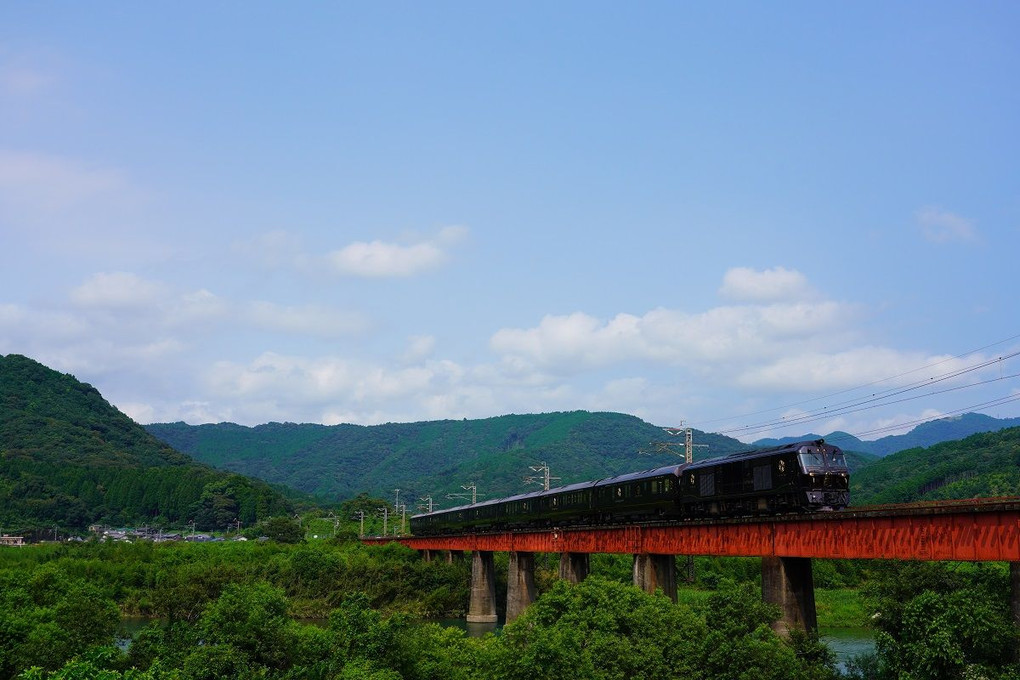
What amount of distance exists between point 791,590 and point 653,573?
14601 mm

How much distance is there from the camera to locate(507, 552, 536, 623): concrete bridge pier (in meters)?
85.6

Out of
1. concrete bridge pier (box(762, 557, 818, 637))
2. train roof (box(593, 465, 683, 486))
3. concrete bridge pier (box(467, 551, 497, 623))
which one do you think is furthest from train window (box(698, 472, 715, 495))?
concrete bridge pier (box(467, 551, 497, 623))

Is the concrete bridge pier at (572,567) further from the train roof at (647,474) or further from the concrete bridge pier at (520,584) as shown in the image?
the concrete bridge pier at (520,584)

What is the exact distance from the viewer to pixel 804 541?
43250 millimetres

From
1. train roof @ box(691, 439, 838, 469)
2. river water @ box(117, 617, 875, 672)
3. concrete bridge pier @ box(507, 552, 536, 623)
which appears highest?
train roof @ box(691, 439, 838, 469)

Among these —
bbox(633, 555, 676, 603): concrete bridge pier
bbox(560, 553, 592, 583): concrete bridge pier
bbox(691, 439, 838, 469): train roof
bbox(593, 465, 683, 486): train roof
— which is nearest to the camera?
bbox(691, 439, 838, 469): train roof

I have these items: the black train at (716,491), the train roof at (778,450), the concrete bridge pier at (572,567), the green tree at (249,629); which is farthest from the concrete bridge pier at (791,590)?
the concrete bridge pier at (572,567)

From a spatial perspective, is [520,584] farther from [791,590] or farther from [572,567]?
[791,590]

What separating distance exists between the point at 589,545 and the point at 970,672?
36590 mm

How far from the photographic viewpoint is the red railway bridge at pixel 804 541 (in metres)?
34.0

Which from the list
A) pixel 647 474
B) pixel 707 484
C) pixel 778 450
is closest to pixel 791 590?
pixel 778 450

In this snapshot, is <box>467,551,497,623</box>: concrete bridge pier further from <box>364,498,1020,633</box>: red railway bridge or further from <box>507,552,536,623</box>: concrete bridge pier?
<box>364,498,1020,633</box>: red railway bridge

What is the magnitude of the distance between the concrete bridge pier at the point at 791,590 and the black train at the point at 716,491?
318 centimetres

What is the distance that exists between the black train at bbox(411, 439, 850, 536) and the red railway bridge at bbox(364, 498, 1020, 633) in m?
2.05
